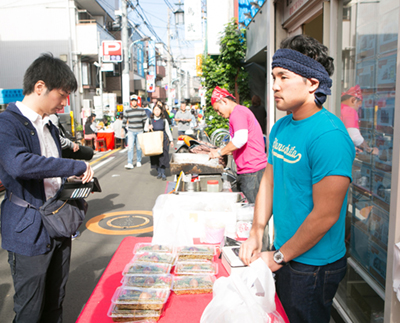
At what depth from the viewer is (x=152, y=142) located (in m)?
8.72

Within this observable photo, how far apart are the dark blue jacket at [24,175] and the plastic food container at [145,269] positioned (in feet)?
1.73

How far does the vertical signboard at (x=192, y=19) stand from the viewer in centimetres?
1831

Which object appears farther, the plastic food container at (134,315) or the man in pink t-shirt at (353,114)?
the man in pink t-shirt at (353,114)

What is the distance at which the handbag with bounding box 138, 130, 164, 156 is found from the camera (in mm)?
8680

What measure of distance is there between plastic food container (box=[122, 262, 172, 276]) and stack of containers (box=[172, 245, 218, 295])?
75 mm

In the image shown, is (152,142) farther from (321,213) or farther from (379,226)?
(321,213)

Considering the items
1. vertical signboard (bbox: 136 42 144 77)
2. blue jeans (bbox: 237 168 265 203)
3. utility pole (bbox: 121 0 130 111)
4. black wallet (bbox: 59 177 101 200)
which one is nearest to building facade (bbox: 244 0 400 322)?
blue jeans (bbox: 237 168 265 203)

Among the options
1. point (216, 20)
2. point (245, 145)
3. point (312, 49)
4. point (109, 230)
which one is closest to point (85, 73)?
point (216, 20)

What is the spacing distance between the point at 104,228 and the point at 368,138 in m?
4.36

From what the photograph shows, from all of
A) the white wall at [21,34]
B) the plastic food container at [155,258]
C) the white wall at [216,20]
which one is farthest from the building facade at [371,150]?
the white wall at [21,34]

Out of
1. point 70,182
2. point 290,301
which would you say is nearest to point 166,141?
point 70,182

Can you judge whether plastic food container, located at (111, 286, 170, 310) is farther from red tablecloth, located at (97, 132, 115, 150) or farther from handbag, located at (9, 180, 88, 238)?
red tablecloth, located at (97, 132, 115, 150)

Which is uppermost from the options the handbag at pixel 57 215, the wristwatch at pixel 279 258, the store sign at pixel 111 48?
the store sign at pixel 111 48

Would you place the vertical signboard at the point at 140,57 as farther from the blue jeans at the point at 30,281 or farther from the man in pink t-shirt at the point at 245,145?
the blue jeans at the point at 30,281
